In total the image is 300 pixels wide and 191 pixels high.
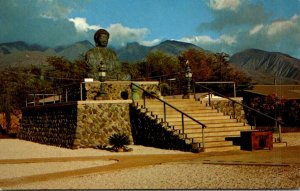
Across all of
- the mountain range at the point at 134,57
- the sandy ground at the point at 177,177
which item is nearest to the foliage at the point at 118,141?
the sandy ground at the point at 177,177

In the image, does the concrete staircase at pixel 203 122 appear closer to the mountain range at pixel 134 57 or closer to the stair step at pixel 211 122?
the stair step at pixel 211 122

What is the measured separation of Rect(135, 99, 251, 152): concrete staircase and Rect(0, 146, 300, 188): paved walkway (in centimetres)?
104

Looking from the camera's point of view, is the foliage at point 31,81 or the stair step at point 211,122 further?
the foliage at point 31,81

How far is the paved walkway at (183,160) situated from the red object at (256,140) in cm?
35

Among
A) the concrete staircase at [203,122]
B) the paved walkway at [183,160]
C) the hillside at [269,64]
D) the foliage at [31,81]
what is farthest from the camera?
the hillside at [269,64]

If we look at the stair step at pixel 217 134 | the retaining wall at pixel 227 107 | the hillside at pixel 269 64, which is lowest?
the stair step at pixel 217 134

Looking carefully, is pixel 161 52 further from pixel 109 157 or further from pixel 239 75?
pixel 109 157

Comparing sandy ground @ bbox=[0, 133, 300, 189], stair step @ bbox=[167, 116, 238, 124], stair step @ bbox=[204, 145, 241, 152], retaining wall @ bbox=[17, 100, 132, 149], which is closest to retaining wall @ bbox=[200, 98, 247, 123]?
stair step @ bbox=[167, 116, 238, 124]

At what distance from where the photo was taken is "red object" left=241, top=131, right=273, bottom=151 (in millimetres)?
14836

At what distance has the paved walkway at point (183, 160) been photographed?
10.7 meters

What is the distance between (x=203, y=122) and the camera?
17219mm

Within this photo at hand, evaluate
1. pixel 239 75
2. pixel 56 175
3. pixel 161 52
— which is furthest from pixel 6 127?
pixel 56 175

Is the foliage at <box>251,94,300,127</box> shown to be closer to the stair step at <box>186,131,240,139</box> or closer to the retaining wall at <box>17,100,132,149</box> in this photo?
the stair step at <box>186,131,240,139</box>

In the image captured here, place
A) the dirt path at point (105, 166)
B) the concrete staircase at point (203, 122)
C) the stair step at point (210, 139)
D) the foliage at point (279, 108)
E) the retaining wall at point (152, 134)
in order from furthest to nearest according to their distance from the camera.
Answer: the foliage at point (279, 108), the retaining wall at point (152, 134), the stair step at point (210, 139), the concrete staircase at point (203, 122), the dirt path at point (105, 166)
